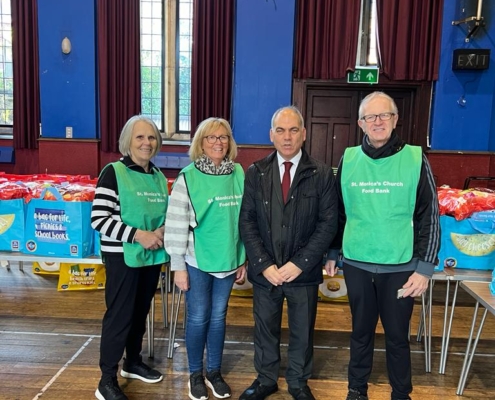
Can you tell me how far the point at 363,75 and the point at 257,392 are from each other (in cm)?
462

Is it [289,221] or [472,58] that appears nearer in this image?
[289,221]

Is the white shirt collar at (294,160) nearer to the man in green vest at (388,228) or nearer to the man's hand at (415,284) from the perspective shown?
the man in green vest at (388,228)

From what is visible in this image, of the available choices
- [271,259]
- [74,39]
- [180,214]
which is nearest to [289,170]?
[271,259]

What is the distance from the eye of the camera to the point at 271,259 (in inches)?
74.4

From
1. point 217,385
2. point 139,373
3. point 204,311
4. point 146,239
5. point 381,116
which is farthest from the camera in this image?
point 139,373

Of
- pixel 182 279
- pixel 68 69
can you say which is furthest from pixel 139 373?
pixel 68 69

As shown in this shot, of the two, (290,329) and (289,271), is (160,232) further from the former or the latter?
(290,329)

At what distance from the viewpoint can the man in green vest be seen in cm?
175

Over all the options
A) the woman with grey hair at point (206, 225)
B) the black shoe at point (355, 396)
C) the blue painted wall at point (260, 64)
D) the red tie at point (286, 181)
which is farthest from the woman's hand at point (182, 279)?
the blue painted wall at point (260, 64)

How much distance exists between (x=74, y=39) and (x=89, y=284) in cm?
377

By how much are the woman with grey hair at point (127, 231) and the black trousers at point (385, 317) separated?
0.89 metres

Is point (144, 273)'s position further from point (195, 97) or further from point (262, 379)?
point (195, 97)

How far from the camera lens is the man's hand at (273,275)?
186 centimetres

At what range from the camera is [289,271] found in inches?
73.0
